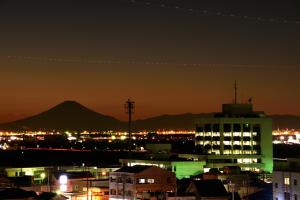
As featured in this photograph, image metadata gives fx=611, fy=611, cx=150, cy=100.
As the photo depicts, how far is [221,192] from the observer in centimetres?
1842

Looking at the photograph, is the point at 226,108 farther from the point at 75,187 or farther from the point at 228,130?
the point at 75,187

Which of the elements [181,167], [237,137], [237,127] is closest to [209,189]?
[181,167]

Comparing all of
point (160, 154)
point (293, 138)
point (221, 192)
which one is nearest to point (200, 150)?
point (160, 154)

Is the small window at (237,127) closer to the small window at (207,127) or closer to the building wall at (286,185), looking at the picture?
the small window at (207,127)

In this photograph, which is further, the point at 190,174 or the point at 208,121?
the point at 208,121

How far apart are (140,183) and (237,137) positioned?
2260cm

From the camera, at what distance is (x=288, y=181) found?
16953 millimetres

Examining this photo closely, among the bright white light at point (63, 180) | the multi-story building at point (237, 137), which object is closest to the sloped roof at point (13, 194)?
the bright white light at point (63, 180)

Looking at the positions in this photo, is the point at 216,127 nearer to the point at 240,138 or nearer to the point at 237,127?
the point at 237,127

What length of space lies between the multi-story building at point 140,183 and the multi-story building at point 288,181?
12.5ft

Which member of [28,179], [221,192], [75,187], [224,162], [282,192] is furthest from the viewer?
[224,162]

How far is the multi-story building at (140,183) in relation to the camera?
64.6ft

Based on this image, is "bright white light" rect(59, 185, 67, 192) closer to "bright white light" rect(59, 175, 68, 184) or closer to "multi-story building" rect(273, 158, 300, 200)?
"bright white light" rect(59, 175, 68, 184)

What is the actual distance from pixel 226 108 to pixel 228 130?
5.40 feet
